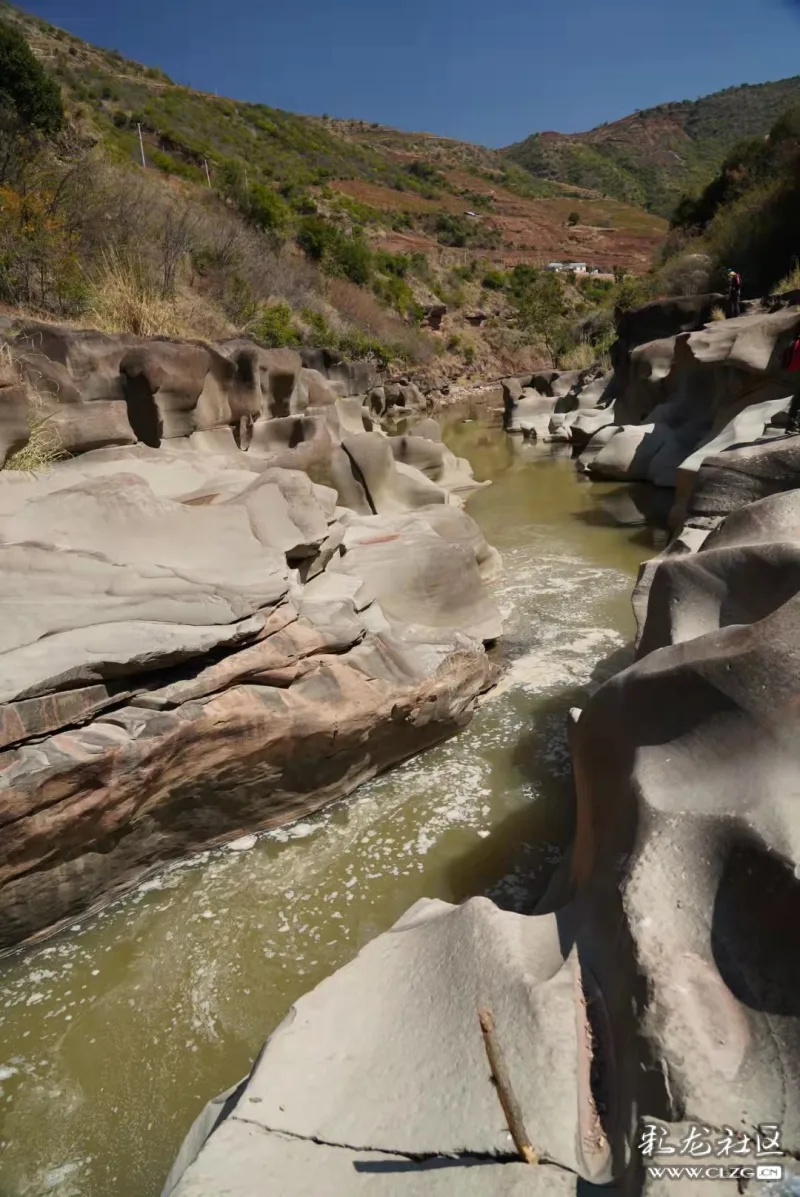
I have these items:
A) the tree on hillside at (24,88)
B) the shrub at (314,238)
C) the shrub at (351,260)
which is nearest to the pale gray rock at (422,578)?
the tree on hillside at (24,88)

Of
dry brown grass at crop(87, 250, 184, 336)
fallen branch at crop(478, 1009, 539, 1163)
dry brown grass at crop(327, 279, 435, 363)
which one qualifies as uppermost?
dry brown grass at crop(327, 279, 435, 363)

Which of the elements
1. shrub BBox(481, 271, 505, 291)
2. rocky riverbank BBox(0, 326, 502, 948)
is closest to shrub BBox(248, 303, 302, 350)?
rocky riverbank BBox(0, 326, 502, 948)

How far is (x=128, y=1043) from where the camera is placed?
7.53 ft

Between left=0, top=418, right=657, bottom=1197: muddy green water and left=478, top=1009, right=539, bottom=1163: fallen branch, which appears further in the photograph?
left=0, top=418, right=657, bottom=1197: muddy green water

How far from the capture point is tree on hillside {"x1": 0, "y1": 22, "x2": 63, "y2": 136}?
14.4 meters

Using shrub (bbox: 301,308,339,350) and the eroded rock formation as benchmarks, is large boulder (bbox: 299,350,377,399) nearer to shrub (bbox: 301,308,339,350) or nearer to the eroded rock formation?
shrub (bbox: 301,308,339,350)

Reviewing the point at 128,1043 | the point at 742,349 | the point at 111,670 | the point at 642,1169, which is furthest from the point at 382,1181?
the point at 742,349

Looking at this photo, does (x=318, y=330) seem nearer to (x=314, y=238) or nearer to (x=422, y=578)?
(x=314, y=238)

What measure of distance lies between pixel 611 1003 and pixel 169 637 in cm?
189

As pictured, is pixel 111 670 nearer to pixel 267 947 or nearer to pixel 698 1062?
pixel 267 947

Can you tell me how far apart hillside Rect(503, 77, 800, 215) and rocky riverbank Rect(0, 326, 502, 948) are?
69.1m

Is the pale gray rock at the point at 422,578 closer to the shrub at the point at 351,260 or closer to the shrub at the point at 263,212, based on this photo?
the shrub at the point at 263,212

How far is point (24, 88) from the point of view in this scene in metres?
14.7

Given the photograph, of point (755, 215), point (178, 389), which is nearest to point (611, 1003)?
point (178, 389)
